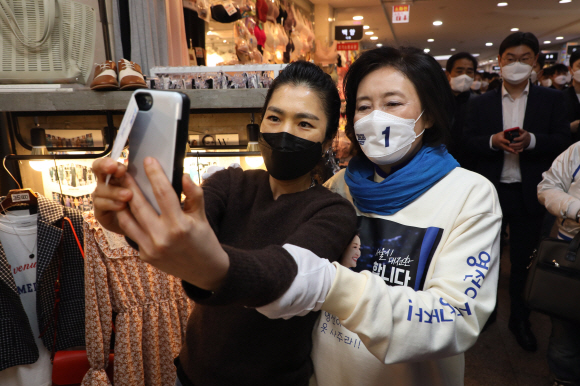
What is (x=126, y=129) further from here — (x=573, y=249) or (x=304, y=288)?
(x=573, y=249)

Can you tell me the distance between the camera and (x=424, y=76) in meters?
1.19

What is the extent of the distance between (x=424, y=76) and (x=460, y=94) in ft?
8.80

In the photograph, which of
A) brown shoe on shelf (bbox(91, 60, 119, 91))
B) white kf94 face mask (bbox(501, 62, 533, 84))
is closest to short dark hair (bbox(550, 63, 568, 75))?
white kf94 face mask (bbox(501, 62, 533, 84))

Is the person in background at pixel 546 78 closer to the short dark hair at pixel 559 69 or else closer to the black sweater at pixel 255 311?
the short dark hair at pixel 559 69

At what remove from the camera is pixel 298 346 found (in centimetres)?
114

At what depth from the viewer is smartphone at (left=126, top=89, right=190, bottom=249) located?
0.58 metres

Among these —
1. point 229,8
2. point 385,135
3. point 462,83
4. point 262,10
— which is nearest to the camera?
point 385,135

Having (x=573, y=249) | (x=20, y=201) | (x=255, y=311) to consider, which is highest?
(x=20, y=201)

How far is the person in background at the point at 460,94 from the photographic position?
3.13m

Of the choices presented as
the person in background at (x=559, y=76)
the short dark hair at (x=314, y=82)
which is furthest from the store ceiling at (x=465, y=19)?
the short dark hair at (x=314, y=82)

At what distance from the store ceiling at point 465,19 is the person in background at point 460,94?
13.3ft

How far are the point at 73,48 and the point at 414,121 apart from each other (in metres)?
1.75

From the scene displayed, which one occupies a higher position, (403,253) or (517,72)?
(517,72)

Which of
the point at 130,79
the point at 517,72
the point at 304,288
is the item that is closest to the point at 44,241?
the point at 130,79
